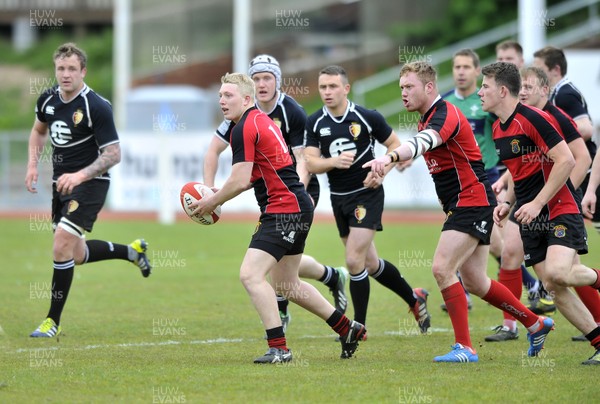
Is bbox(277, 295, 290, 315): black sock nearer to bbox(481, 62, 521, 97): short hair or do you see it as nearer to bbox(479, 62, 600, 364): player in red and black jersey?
bbox(479, 62, 600, 364): player in red and black jersey

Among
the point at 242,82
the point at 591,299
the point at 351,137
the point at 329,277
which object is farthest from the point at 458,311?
the point at 242,82

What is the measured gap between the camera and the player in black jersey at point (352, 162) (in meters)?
8.86

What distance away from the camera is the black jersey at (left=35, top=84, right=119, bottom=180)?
9.29 meters

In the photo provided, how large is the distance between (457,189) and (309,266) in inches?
84.8

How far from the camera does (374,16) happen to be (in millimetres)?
36938

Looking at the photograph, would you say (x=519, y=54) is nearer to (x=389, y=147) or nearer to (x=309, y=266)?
(x=389, y=147)

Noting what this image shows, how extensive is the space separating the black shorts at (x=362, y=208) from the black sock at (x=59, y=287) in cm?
253

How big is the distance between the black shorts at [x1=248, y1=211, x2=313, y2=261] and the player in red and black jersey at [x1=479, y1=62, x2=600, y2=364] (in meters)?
1.47

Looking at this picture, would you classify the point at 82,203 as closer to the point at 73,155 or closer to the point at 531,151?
the point at 73,155

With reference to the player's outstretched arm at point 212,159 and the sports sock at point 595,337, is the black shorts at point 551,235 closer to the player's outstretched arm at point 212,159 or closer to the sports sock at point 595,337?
the sports sock at point 595,337

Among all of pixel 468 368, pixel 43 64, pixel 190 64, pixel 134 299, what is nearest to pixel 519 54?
pixel 468 368

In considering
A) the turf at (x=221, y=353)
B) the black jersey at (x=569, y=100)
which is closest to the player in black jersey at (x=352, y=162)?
the turf at (x=221, y=353)

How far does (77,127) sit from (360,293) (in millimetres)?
3006

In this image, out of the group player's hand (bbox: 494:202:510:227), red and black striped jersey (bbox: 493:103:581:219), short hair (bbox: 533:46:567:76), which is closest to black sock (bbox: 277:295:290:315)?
player's hand (bbox: 494:202:510:227)
